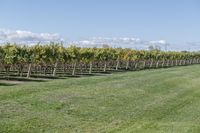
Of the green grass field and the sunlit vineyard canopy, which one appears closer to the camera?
the green grass field

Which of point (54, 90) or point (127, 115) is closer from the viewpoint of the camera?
point (127, 115)

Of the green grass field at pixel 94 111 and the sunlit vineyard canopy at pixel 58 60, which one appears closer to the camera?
the green grass field at pixel 94 111

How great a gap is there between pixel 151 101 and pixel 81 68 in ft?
A: 93.1

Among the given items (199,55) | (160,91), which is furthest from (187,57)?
(160,91)

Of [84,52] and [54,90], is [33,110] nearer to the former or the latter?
[54,90]

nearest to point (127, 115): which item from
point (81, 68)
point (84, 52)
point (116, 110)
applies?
point (116, 110)

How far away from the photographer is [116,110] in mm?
15539

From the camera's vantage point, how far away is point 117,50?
228 feet

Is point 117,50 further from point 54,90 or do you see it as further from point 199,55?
point 199,55

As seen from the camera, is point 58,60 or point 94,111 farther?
point 58,60

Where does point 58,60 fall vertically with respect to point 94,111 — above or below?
below

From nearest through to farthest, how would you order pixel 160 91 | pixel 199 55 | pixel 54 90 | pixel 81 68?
1. pixel 54 90
2. pixel 160 91
3. pixel 81 68
4. pixel 199 55

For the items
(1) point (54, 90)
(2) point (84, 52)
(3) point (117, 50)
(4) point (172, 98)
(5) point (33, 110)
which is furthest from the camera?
(3) point (117, 50)

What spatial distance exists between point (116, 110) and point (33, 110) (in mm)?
3005
